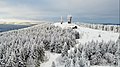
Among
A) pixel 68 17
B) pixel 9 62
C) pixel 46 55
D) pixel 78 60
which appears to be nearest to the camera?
pixel 78 60

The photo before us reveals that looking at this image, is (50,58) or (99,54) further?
(50,58)

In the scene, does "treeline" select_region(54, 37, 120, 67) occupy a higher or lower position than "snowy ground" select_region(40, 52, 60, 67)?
higher

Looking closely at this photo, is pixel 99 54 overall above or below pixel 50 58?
above

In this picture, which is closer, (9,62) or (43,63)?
(9,62)

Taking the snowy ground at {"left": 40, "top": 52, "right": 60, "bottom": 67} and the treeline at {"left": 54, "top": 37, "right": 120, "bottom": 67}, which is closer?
the treeline at {"left": 54, "top": 37, "right": 120, "bottom": 67}

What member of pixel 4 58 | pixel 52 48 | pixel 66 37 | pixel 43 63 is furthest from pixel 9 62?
pixel 66 37

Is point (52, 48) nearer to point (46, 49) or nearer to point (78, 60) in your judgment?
point (46, 49)

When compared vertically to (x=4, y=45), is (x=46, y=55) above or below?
below

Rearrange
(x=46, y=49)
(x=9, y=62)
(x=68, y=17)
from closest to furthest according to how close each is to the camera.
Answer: (x=9, y=62)
(x=46, y=49)
(x=68, y=17)

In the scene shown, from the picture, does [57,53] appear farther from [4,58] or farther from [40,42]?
[4,58]

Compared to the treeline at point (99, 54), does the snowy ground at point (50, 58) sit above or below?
below

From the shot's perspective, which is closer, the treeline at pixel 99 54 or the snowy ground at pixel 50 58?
the treeline at pixel 99 54
